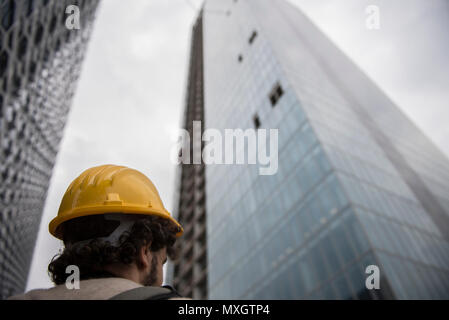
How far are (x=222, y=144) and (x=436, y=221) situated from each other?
2179cm

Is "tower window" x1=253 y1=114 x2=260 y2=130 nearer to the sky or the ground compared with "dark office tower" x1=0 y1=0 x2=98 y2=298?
nearer to the ground

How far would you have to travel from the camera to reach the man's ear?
5.97 feet

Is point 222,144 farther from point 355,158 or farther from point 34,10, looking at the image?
point 34,10

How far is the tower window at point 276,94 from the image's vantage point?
26.0m

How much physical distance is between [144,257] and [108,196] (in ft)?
1.69

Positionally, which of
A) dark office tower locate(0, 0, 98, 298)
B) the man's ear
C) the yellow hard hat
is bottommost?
the man's ear

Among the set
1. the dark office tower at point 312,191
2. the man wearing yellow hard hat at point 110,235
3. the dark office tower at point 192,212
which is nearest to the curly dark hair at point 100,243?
the man wearing yellow hard hat at point 110,235

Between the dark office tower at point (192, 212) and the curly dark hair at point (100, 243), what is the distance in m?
36.8

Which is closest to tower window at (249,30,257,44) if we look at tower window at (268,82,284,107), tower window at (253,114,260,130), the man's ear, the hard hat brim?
tower window at (268,82,284,107)

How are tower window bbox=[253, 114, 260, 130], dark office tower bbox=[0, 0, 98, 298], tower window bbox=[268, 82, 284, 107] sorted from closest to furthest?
tower window bbox=[268, 82, 284, 107] → tower window bbox=[253, 114, 260, 130] → dark office tower bbox=[0, 0, 98, 298]

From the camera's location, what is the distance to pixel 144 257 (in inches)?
73.4

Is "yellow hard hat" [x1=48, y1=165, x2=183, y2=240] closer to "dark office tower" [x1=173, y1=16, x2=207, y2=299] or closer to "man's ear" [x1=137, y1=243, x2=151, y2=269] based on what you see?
"man's ear" [x1=137, y1=243, x2=151, y2=269]

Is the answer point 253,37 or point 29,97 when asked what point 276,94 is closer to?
point 253,37

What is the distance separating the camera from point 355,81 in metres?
44.2
